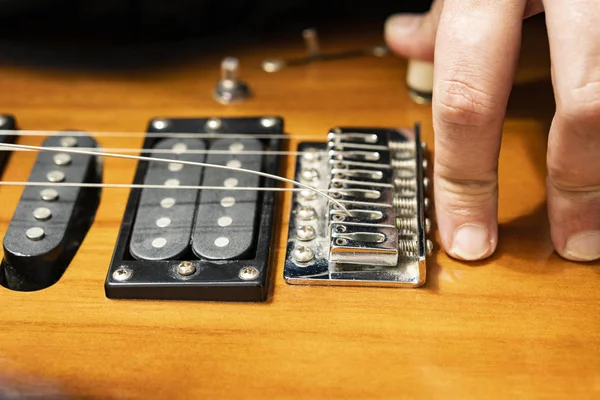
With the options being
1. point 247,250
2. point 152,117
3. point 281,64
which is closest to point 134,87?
point 152,117

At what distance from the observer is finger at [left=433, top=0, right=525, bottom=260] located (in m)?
0.62

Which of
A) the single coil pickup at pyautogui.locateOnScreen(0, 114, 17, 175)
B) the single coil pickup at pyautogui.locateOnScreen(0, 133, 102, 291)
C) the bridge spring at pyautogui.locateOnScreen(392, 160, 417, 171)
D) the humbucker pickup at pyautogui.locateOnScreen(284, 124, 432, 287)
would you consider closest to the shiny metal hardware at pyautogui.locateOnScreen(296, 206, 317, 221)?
the humbucker pickup at pyautogui.locateOnScreen(284, 124, 432, 287)

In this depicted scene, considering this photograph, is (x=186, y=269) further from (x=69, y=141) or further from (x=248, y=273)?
(x=69, y=141)

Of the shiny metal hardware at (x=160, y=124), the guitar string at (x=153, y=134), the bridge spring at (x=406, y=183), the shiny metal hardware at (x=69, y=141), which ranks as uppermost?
the shiny metal hardware at (x=160, y=124)

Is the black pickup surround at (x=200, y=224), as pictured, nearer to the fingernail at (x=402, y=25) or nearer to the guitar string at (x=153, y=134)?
the guitar string at (x=153, y=134)

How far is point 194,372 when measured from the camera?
0.58 meters

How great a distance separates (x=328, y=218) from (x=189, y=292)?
141 millimetres

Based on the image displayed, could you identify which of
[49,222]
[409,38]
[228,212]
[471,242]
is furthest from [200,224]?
[409,38]

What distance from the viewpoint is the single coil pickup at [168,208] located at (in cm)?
67

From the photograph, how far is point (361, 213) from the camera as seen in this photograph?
673mm

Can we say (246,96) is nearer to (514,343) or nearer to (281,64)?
(281,64)

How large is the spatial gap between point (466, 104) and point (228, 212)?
0.24 m

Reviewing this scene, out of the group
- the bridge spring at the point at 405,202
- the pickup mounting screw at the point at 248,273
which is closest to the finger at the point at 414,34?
the bridge spring at the point at 405,202

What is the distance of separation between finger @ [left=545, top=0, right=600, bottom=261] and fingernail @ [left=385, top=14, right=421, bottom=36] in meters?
0.28
